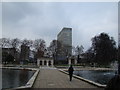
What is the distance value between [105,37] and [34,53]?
3082 centimetres

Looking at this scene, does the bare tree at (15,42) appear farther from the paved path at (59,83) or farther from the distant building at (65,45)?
the paved path at (59,83)

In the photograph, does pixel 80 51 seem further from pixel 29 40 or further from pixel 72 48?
pixel 29 40

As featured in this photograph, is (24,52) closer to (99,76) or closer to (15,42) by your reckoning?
(15,42)

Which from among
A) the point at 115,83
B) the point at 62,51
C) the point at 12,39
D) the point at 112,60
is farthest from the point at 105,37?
the point at 115,83

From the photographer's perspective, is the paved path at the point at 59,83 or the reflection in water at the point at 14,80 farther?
the reflection in water at the point at 14,80

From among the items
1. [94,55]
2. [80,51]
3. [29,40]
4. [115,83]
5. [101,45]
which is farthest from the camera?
[80,51]

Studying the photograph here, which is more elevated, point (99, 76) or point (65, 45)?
point (65, 45)

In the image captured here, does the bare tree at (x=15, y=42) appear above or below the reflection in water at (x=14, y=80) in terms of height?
above

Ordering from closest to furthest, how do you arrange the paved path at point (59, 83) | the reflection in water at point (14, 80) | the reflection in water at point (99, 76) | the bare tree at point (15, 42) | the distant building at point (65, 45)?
the paved path at point (59, 83) < the reflection in water at point (14, 80) < the reflection in water at point (99, 76) < the bare tree at point (15, 42) < the distant building at point (65, 45)

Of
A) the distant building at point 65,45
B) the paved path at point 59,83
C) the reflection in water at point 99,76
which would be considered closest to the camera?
the paved path at point 59,83

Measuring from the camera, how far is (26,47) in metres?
79.6

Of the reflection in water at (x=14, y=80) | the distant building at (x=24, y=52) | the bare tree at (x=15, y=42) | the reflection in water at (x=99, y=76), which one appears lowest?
the reflection in water at (x=99, y=76)

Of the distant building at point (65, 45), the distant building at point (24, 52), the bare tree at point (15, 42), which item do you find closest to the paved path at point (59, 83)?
the distant building at point (24, 52)

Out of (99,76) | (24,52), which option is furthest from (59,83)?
(24,52)
